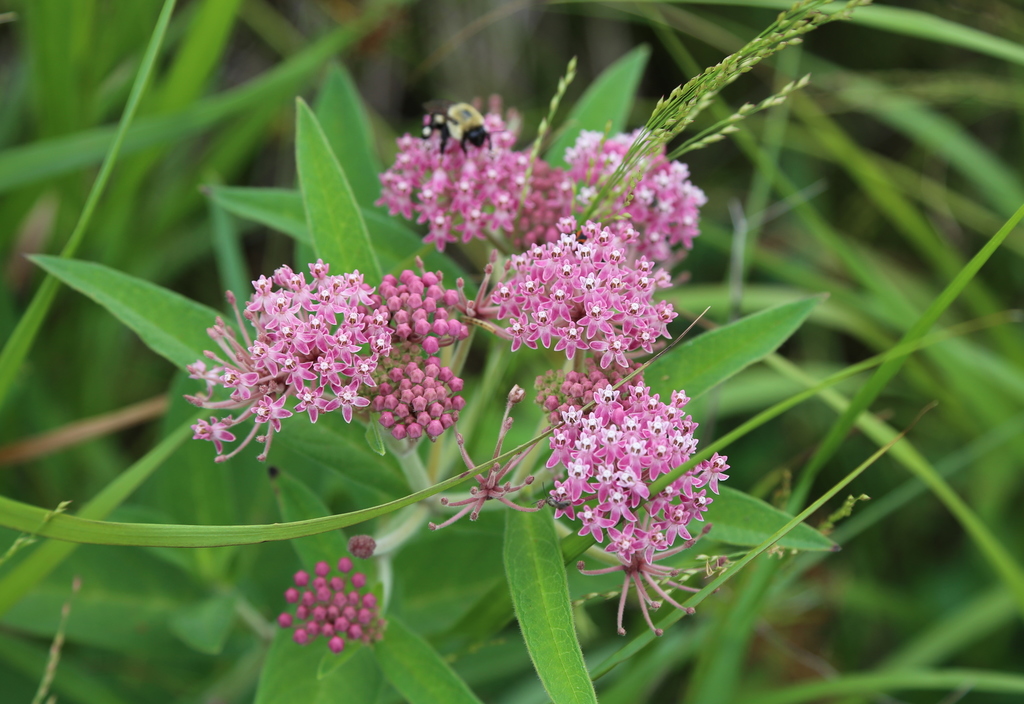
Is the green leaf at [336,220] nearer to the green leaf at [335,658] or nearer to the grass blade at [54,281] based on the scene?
the grass blade at [54,281]

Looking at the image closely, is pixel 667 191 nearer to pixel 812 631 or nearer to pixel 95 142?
pixel 95 142

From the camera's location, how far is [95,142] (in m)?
3.62

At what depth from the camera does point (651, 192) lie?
261 centimetres

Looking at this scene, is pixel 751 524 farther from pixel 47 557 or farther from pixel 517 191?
pixel 47 557

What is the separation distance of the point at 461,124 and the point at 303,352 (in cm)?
101

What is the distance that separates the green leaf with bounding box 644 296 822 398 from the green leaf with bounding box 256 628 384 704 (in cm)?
122

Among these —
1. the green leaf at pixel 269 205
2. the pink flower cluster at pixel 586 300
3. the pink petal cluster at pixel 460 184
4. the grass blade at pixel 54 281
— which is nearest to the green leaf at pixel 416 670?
the pink flower cluster at pixel 586 300

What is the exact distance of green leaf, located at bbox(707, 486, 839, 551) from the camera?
2277mm

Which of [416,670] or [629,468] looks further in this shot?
[416,670]

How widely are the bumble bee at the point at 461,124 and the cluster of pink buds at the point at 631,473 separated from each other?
39.2 inches

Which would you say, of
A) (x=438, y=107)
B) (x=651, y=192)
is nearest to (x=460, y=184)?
(x=438, y=107)

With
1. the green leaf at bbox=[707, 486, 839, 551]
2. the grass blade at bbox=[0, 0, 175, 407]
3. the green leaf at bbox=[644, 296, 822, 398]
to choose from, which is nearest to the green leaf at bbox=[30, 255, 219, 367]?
the grass blade at bbox=[0, 0, 175, 407]

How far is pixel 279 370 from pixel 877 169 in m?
4.15

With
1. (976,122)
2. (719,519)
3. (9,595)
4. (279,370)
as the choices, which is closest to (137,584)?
(9,595)
